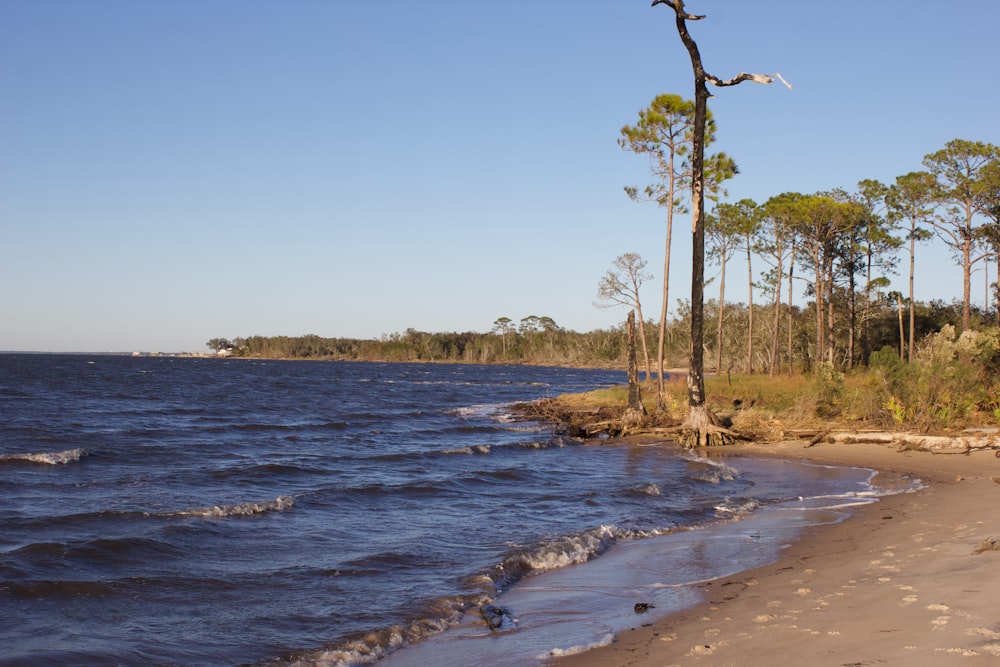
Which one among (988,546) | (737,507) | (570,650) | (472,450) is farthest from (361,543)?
(472,450)

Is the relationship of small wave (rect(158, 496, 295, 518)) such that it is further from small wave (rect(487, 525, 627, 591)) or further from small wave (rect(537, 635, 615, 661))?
small wave (rect(537, 635, 615, 661))

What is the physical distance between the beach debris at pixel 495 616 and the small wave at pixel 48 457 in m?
17.4

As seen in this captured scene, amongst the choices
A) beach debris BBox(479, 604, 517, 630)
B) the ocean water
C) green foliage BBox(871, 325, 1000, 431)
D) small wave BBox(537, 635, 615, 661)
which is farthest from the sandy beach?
green foliage BBox(871, 325, 1000, 431)

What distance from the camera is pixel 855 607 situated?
22.6 feet

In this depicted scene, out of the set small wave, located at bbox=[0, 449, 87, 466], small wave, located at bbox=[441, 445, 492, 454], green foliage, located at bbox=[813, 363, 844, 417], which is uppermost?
green foliage, located at bbox=[813, 363, 844, 417]

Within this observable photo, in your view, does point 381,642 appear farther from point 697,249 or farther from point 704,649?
point 697,249

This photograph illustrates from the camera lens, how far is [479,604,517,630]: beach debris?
818 cm

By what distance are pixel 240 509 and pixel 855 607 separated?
11786 millimetres

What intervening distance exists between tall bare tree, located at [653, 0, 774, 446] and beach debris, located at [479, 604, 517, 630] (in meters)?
15.7

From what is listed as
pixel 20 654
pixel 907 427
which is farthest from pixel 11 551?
pixel 907 427

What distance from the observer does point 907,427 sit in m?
22.5

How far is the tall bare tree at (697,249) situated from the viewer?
2358 centimetres

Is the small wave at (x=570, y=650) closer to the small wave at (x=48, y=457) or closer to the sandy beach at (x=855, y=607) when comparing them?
the sandy beach at (x=855, y=607)

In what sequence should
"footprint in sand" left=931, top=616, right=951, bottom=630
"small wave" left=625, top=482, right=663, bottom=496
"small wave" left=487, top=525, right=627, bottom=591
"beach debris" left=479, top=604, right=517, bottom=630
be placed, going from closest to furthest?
"footprint in sand" left=931, top=616, right=951, bottom=630 → "beach debris" left=479, top=604, right=517, bottom=630 → "small wave" left=487, top=525, right=627, bottom=591 → "small wave" left=625, top=482, right=663, bottom=496
